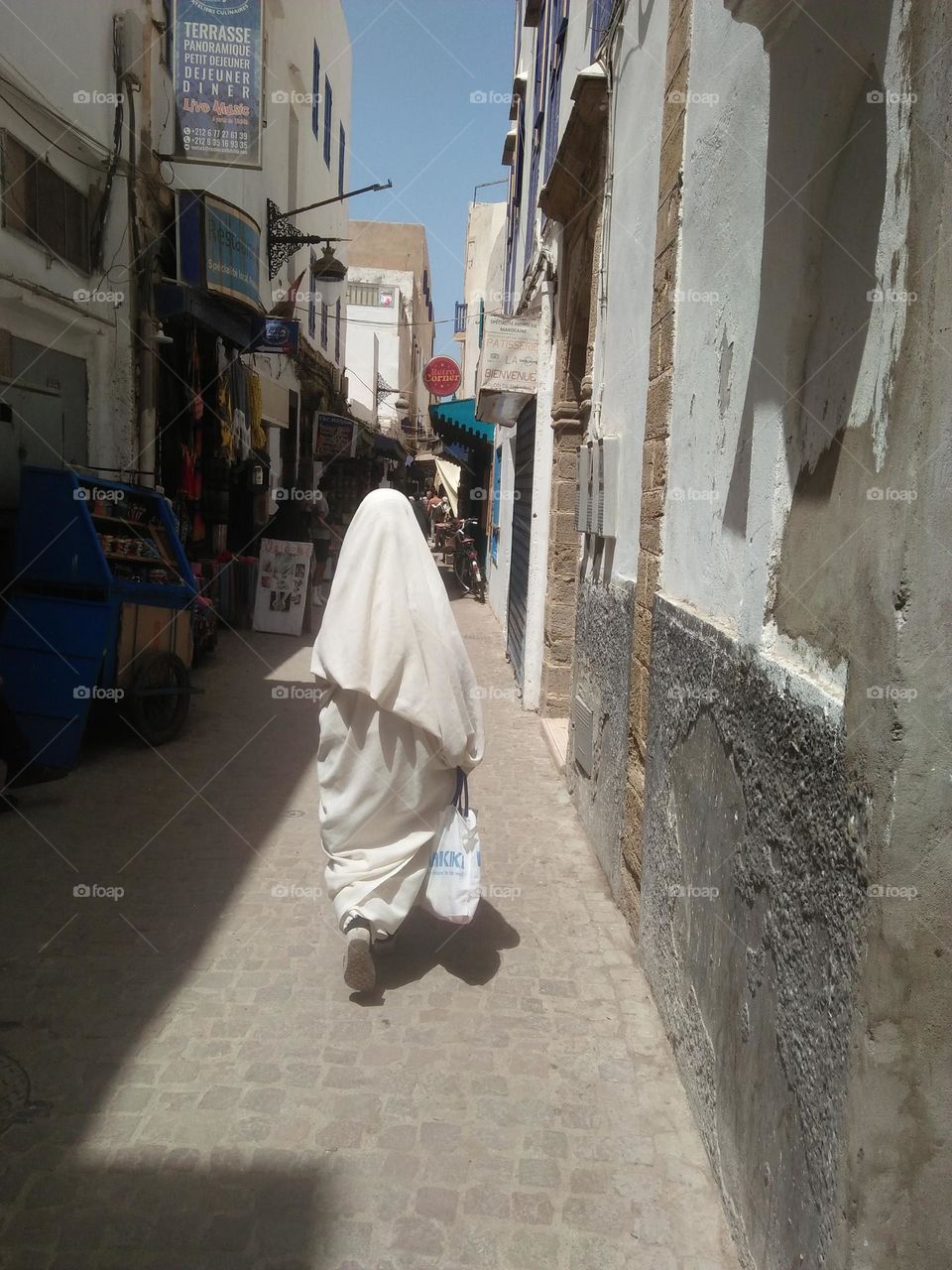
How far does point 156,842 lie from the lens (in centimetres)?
511

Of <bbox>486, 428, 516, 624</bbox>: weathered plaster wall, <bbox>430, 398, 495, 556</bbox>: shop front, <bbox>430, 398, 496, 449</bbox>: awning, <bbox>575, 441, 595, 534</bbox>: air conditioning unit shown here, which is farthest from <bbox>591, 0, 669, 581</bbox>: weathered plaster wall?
<bbox>430, 398, 496, 449</bbox>: awning

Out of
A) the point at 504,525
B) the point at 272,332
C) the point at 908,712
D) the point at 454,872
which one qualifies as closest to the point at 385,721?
the point at 454,872

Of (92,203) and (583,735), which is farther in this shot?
(92,203)

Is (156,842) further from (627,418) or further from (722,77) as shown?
(722,77)

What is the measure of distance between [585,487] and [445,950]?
2.86 metres

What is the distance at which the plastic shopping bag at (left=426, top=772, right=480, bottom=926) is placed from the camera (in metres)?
3.64

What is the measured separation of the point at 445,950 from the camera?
13.1ft

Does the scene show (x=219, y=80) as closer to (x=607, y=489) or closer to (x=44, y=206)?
(x=44, y=206)

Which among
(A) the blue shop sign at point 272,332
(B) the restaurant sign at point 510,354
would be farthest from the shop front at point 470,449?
(B) the restaurant sign at point 510,354

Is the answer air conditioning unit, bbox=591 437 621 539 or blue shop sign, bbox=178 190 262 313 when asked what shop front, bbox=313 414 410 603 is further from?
air conditioning unit, bbox=591 437 621 539

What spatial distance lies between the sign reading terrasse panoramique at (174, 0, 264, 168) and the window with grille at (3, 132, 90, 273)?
1579 mm

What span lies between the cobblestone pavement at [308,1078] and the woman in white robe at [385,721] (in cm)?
41

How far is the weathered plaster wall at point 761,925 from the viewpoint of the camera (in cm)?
181

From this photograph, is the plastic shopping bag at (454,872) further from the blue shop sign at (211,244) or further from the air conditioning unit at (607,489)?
the blue shop sign at (211,244)
